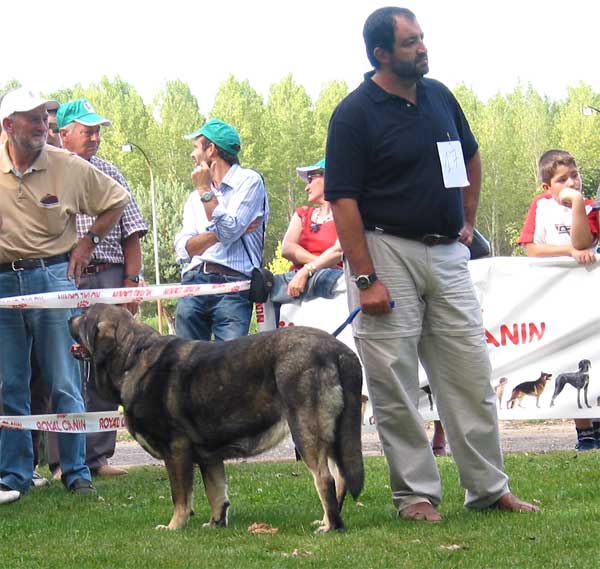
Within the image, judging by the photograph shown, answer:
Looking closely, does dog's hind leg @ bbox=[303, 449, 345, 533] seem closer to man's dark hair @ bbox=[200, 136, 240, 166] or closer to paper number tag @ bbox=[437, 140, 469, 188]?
paper number tag @ bbox=[437, 140, 469, 188]

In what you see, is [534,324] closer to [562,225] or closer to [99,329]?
[562,225]

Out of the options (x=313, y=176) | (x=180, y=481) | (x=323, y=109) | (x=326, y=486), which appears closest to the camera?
(x=326, y=486)

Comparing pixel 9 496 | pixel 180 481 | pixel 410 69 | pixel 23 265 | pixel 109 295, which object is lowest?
pixel 9 496

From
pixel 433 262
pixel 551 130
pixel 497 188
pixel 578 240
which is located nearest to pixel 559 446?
pixel 578 240

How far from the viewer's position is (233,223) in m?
8.27

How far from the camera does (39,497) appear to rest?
303 inches

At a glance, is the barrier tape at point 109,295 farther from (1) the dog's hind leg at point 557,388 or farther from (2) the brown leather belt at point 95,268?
(1) the dog's hind leg at point 557,388

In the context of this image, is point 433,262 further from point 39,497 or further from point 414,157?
point 39,497

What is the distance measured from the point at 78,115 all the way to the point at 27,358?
2.08m

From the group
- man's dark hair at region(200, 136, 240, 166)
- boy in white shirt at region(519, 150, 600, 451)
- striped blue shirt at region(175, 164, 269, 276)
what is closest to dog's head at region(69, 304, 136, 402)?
striped blue shirt at region(175, 164, 269, 276)

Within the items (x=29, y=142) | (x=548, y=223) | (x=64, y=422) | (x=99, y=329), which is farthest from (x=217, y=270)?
(x=548, y=223)

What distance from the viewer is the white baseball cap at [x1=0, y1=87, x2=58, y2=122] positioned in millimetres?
7246

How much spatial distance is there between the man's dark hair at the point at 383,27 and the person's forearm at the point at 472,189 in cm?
92

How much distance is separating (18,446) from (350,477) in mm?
2918
